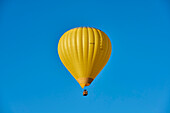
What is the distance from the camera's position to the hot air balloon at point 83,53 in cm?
3991

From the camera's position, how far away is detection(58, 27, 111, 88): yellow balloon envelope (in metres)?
39.9

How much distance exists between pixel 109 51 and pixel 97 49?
1599 mm

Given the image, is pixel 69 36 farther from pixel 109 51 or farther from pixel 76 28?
pixel 109 51

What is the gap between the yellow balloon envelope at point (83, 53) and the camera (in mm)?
39906

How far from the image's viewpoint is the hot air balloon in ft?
131

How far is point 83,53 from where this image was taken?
3994cm

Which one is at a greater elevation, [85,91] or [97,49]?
[97,49]

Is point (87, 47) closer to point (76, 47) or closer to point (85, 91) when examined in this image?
point (76, 47)

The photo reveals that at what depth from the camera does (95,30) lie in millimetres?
40938

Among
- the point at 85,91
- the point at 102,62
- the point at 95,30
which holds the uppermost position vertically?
the point at 95,30

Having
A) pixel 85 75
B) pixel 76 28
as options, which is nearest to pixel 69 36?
pixel 76 28

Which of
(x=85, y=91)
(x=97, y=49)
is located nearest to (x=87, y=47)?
(x=97, y=49)

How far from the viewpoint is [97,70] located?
133 feet

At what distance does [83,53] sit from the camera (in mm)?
39938
